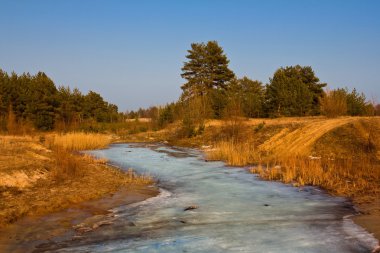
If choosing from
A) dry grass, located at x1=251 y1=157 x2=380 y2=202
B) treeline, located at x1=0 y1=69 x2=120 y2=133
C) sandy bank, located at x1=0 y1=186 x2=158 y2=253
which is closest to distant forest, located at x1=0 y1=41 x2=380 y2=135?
treeline, located at x1=0 y1=69 x2=120 y2=133

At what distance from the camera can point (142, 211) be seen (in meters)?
7.68

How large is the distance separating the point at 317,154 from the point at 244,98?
69.5 feet

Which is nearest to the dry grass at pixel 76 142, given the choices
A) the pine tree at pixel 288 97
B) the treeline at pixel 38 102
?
the treeline at pixel 38 102

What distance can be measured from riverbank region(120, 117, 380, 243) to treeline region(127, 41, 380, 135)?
1910mm

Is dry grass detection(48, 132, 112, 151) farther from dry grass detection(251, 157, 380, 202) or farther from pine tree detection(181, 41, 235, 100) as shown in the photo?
pine tree detection(181, 41, 235, 100)

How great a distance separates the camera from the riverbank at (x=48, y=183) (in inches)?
302

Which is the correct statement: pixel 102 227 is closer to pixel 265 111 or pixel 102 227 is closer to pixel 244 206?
pixel 244 206

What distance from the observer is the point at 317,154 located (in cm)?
1480

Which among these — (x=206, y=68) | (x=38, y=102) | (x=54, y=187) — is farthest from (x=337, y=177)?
(x=206, y=68)

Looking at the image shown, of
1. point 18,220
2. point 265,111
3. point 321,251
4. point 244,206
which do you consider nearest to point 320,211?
point 244,206

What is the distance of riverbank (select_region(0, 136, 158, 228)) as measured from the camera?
766 centimetres

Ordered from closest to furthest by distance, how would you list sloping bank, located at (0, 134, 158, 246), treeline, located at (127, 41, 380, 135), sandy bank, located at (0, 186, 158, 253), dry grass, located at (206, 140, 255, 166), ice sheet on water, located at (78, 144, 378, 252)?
1. ice sheet on water, located at (78, 144, 378, 252)
2. sandy bank, located at (0, 186, 158, 253)
3. sloping bank, located at (0, 134, 158, 246)
4. dry grass, located at (206, 140, 255, 166)
5. treeline, located at (127, 41, 380, 135)

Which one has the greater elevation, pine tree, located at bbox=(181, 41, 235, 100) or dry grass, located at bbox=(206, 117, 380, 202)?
Answer: pine tree, located at bbox=(181, 41, 235, 100)

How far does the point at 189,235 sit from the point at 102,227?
5.12 ft
